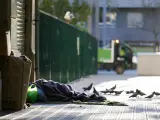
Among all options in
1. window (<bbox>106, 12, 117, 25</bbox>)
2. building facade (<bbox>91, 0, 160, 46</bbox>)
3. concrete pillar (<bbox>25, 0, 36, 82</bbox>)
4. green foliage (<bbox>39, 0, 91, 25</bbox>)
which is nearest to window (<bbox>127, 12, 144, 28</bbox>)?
building facade (<bbox>91, 0, 160, 46</bbox>)

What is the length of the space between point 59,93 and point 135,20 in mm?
56742

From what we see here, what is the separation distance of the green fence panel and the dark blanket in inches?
105

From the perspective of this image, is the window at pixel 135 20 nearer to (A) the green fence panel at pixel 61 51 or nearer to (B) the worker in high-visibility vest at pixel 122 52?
(B) the worker in high-visibility vest at pixel 122 52

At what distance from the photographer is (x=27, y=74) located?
11773 mm

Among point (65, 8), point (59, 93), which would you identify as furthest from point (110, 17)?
point (59, 93)

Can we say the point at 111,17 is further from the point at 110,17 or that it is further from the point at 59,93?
the point at 59,93

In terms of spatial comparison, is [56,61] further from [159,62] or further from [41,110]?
[159,62]

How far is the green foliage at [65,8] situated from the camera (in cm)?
3398

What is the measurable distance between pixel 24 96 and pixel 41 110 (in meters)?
0.46

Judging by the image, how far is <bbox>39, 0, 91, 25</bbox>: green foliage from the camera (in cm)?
3398

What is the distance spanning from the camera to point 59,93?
14047mm

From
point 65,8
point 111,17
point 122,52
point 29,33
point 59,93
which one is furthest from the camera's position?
point 111,17

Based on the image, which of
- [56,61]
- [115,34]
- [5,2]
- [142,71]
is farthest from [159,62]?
[115,34]

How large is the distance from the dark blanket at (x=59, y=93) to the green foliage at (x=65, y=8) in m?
19.6
